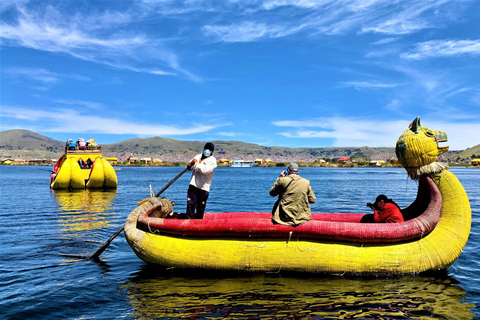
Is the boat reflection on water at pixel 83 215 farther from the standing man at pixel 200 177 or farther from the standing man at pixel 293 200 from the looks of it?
A: the standing man at pixel 293 200

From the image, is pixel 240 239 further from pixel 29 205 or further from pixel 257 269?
pixel 29 205

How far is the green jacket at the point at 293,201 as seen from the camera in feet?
24.6

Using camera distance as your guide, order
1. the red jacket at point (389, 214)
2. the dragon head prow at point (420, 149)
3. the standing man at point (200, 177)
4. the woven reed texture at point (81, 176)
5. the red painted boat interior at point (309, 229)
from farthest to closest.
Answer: the woven reed texture at point (81, 176) < the standing man at point (200, 177) < the dragon head prow at point (420, 149) < the red jacket at point (389, 214) < the red painted boat interior at point (309, 229)

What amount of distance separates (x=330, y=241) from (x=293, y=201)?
1.10m

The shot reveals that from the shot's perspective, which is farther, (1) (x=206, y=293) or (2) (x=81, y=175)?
(2) (x=81, y=175)

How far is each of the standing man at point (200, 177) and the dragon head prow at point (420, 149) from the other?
439 cm

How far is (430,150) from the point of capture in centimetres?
808

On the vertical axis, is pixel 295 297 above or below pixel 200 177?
below

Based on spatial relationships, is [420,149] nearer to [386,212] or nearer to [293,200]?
[386,212]

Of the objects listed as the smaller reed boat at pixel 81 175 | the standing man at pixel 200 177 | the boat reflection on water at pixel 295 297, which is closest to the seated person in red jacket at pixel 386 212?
the boat reflection on water at pixel 295 297

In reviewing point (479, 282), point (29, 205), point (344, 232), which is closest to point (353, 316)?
point (344, 232)

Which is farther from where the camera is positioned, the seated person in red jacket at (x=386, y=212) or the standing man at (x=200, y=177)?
the standing man at (x=200, y=177)

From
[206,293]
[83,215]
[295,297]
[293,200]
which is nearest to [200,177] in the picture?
[293,200]

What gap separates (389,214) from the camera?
8047 mm
